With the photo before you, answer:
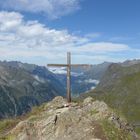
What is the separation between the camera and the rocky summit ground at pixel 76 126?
40406 millimetres

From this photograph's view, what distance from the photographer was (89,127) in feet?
134

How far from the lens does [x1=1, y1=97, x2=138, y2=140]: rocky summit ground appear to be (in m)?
40.4

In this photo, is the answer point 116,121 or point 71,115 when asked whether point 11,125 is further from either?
point 116,121

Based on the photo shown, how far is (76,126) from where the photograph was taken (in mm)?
41281

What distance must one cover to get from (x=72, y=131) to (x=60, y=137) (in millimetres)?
1442

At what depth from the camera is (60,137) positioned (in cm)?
4056

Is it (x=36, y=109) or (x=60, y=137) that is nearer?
(x=60, y=137)

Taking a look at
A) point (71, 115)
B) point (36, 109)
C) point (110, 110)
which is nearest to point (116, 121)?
point (110, 110)

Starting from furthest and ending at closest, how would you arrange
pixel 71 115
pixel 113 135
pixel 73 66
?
pixel 73 66 → pixel 71 115 → pixel 113 135

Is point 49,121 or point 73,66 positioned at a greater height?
point 73,66

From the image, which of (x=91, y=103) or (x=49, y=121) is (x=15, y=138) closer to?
(x=49, y=121)

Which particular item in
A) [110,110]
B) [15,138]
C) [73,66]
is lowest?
[15,138]

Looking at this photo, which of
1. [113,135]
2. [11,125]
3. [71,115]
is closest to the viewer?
[113,135]

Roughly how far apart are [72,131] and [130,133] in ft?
21.7
